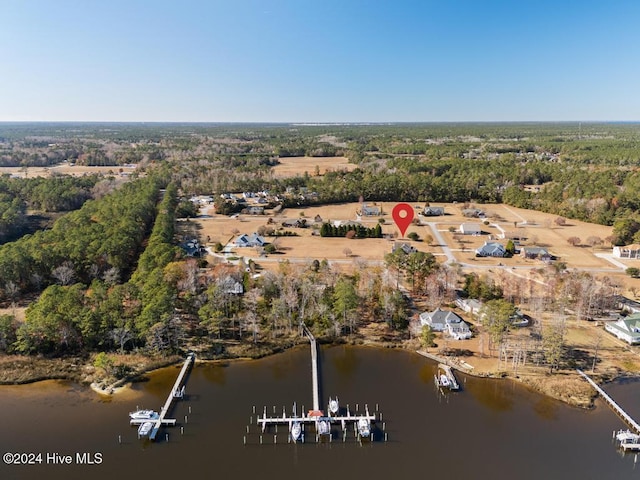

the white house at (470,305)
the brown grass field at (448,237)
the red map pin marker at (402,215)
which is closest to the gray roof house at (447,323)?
the white house at (470,305)

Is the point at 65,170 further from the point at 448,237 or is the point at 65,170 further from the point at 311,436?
the point at 311,436

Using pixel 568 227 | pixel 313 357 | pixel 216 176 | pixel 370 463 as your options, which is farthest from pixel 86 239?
pixel 568 227

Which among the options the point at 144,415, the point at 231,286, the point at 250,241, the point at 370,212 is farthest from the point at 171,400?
the point at 370,212

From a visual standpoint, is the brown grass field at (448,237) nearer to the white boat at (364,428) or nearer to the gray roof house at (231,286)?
the gray roof house at (231,286)

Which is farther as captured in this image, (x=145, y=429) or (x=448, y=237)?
(x=448, y=237)

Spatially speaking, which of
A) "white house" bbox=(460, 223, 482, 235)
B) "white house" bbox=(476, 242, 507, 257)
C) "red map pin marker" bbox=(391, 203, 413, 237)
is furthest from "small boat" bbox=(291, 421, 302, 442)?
"white house" bbox=(460, 223, 482, 235)
